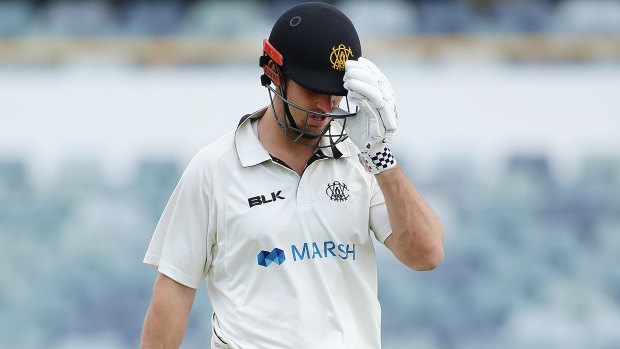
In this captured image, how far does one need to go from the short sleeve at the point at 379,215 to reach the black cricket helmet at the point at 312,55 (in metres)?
0.16

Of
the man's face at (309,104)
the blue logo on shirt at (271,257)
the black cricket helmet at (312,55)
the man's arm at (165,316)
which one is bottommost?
the man's arm at (165,316)

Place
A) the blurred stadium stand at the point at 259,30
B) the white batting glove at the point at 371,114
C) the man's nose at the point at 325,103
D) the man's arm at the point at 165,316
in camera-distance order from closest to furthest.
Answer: the white batting glove at the point at 371,114
the man's nose at the point at 325,103
the man's arm at the point at 165,316
the blurred stadium stand at the point at 259,30

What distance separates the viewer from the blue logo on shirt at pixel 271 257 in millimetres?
1970

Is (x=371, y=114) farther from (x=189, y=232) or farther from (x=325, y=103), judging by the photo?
(x=189, y=232)

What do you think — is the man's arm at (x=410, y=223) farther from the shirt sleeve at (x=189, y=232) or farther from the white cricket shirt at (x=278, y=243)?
the shirt sleeve at (x=189, y=232)

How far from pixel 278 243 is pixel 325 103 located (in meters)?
0.33

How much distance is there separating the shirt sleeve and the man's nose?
0.31 meters

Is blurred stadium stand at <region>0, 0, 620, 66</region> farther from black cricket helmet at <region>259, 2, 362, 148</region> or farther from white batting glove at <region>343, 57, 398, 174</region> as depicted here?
white batting glove at <region>343, 57, 398, 174</region>

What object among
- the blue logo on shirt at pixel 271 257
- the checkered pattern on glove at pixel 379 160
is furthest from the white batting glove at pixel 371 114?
the blue logo on shirt at pixel 271 257

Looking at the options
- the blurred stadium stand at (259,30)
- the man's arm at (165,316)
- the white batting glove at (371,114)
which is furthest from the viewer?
the blurred stadium stand at (259,30)

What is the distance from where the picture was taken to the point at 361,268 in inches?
80.1

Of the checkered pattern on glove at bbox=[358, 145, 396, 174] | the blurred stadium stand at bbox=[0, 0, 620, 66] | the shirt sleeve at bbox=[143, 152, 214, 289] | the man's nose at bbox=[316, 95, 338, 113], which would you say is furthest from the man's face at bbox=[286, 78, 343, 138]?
the blurred stadium stand at bbox=[0, 0, 620, 66]

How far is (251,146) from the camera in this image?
205 centimetres

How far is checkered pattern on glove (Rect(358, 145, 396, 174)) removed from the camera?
74.3 inches
